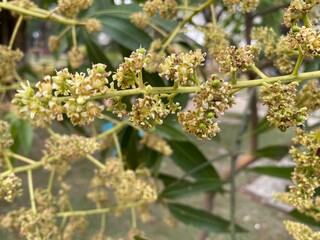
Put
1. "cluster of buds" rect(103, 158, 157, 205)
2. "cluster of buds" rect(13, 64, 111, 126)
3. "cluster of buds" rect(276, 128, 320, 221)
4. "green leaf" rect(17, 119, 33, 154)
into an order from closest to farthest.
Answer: "cluster of buds" rect(13, 64, 111, 126) → "cluster of buds" rect(276, 128, 320, 221) → "cluster of buds" rect(103, 158, 157, 205) → "green leaf" rect(17, 119, 33, 154)

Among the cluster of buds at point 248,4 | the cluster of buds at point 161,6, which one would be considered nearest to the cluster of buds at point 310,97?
the cluster of buds at point 248,4

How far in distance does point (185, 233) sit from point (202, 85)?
5.95 ft

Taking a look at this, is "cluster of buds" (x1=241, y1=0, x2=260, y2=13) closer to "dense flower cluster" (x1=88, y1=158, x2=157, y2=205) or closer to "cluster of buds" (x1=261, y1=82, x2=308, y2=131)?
"cluster of buds" (x1=261, y1=82, x2=308, y2=131)

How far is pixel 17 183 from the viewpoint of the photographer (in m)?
0.56

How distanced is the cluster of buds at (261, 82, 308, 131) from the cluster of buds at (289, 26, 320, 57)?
1.2 inches

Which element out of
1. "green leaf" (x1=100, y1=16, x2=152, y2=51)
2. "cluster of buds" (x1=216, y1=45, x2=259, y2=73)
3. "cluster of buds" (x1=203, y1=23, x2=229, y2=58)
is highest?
"green leaf" (x1=100, y1=16, x2=152, y2=51)

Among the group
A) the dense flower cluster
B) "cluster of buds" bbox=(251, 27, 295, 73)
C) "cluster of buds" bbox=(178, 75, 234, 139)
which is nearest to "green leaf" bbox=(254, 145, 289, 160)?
the dense flower cluster

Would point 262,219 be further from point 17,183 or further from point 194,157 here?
point 17,183

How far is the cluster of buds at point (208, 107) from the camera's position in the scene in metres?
0.35

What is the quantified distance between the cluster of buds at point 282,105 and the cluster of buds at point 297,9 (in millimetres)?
76

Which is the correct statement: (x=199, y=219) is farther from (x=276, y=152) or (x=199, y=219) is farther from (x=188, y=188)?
(x=276, y=152)

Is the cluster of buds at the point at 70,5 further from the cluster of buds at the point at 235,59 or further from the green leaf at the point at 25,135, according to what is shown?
the green leaf at the point at 25,135

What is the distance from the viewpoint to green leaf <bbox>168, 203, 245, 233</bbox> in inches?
42.9

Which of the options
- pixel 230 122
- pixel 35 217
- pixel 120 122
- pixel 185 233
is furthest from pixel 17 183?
pixel 230 122
